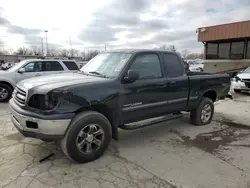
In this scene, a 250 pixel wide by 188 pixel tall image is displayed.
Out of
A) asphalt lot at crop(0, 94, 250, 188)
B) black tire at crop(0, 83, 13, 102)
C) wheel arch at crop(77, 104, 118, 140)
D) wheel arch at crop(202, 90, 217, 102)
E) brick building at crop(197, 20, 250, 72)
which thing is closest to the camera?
asphalt lot at crop(0, 94, 250, 188)

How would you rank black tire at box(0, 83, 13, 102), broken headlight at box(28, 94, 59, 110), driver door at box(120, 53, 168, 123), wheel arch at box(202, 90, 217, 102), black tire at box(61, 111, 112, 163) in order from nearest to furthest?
broken headlight at box(28, 94, 59, 110), black tire at box(61, 111, 112, 163), driver door at box(120, 53, 168, 123), wheel arch at box(202, 90, 217, 102), black tire at box(0, 83, 13, 102)

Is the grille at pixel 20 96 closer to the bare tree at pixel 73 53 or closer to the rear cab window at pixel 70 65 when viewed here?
the rear cab window at pixel 70 65

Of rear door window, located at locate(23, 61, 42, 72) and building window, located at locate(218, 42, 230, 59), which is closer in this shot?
rear door window, located at locate(23, 61, 42, 72)

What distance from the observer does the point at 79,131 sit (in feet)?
10.8

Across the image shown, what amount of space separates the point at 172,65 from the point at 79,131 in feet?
8.65

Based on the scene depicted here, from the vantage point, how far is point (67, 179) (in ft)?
9.84

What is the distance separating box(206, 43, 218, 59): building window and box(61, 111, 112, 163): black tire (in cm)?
1798

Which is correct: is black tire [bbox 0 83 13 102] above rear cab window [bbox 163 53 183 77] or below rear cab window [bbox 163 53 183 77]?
below

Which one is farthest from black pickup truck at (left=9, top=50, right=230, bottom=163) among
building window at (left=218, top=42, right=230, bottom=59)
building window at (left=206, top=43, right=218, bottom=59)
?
building window at (left=206, top=43, right=218, bottom=59)

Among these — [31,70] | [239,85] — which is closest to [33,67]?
[31,70]

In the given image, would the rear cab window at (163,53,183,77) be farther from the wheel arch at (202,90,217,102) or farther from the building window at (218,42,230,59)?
the building window at (218,42,230,59)

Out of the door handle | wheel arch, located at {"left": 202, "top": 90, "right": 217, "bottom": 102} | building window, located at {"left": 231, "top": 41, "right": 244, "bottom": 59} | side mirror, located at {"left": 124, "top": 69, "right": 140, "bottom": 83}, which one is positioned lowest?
wheel arch, located at {"left": 202, "top": 90, "right": 217, "bottom": 102}

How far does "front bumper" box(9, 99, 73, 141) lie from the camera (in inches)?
121

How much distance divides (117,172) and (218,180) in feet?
4.84
